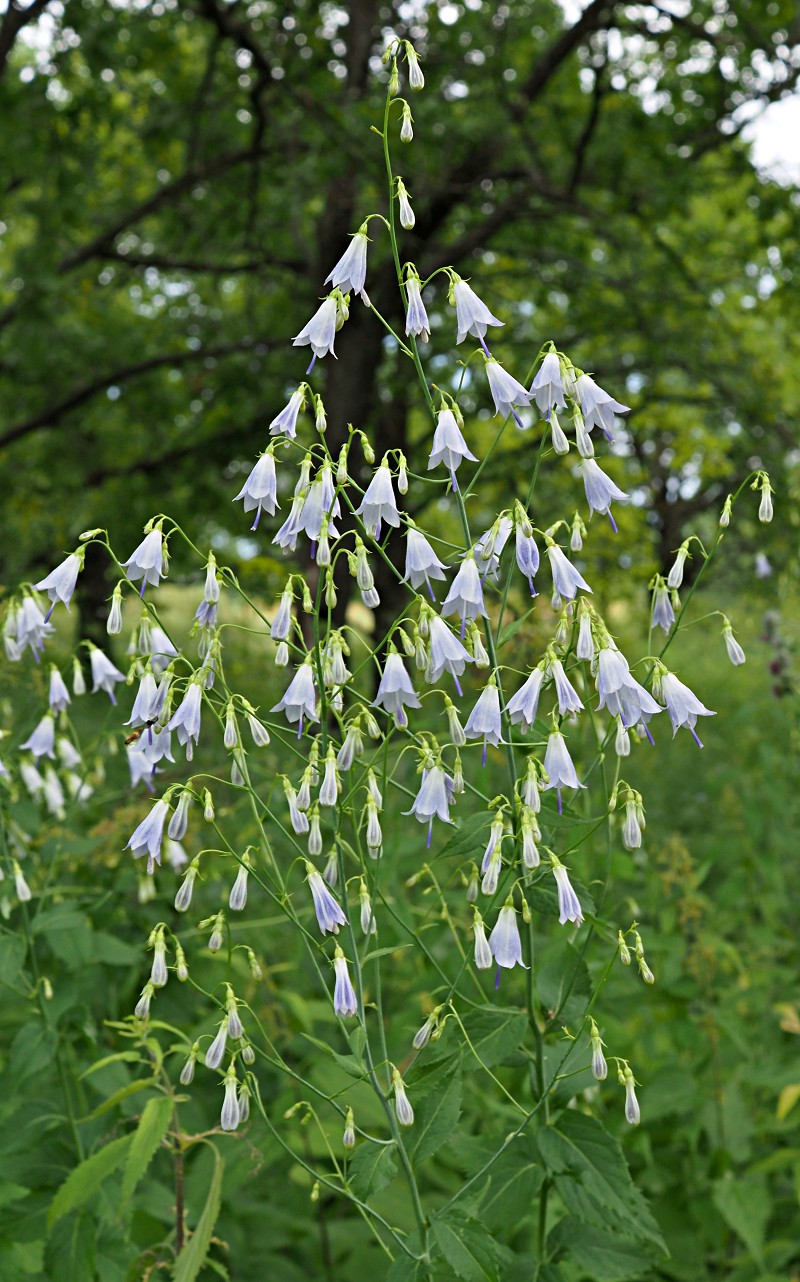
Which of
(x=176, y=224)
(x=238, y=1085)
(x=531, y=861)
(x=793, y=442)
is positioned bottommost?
(x=238, y=1085)

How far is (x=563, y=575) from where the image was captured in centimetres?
196

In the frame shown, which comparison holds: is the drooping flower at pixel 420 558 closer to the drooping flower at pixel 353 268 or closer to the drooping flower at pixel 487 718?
the drooping flower at pixel 487 718

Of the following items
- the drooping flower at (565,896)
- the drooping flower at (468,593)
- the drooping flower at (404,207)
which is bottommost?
the drooping flower at (565,896)

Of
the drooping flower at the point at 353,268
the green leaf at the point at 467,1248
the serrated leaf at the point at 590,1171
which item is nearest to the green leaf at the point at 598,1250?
the serrated leaf at the point at 590,1171

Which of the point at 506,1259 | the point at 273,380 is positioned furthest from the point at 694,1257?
the point at 273,380

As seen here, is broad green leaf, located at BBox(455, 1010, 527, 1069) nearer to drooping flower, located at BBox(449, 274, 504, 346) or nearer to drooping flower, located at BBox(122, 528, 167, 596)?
drooping flower, located at BBox(122, 528, 167, 596)

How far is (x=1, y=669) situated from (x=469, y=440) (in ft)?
32.1

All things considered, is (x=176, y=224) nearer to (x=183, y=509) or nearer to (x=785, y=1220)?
(x=183, y=509)

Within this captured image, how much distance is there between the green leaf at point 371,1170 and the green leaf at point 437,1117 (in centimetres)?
5

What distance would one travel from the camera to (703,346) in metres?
8.74

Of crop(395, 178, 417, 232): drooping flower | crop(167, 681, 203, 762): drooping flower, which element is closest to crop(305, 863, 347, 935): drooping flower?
crop(167, 681, 203, 762): drooping flower

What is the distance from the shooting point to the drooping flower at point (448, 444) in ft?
6.21

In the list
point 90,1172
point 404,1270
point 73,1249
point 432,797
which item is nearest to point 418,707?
point 432,797

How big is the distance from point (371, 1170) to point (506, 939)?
524 millimetres
